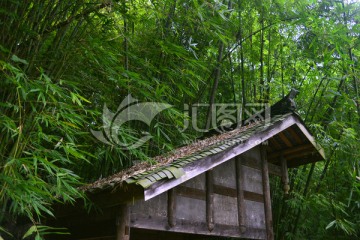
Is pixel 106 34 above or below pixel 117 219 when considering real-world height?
above

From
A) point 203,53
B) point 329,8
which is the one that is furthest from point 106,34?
point 329,8

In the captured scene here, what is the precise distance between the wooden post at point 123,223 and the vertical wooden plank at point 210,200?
951 mm

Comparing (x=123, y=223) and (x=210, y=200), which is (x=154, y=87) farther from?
(x=123, y=223)

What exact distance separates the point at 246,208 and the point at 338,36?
2.28 metres

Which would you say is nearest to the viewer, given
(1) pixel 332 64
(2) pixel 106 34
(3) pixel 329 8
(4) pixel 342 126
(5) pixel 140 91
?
(5) pixel 140 91

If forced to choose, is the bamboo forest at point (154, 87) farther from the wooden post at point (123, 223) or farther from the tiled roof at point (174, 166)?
the wooden post at point (123, 223)

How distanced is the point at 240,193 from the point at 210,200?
0.50 m

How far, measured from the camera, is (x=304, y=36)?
6180mm

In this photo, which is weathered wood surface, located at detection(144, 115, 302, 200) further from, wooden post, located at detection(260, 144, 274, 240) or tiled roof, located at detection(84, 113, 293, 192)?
wooden post, located at detection(260, 144, 274, 240)

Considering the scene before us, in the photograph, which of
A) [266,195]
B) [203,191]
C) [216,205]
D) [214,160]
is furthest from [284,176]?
[214,160]

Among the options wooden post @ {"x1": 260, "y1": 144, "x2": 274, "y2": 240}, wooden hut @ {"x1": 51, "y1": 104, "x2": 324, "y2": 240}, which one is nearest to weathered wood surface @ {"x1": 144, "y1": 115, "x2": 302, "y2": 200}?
wooden hut @ {"x1": 51, "y1": 104, "x2": 324, "y2": 240}

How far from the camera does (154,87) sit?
4.70 m

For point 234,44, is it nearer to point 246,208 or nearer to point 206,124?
point 206,124

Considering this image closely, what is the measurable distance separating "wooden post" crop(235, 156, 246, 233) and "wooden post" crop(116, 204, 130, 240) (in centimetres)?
144
